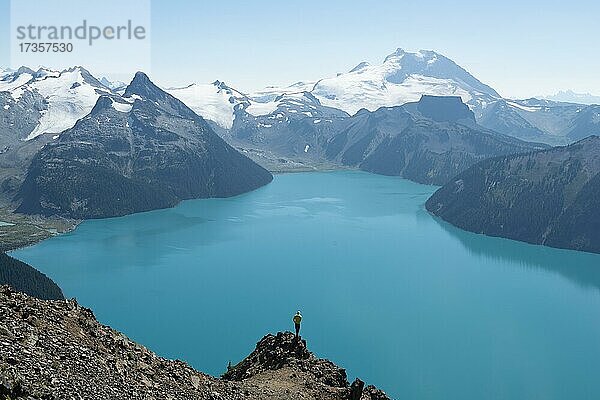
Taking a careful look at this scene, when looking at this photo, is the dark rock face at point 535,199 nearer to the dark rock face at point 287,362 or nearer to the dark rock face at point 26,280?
the dark rock face at point 26,280

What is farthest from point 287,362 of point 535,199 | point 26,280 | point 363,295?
point 535,199

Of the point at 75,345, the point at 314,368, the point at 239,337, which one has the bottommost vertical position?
the point at 239,337

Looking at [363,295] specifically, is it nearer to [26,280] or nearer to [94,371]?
[26,280]

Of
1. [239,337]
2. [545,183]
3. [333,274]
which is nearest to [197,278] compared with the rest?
[333,274]

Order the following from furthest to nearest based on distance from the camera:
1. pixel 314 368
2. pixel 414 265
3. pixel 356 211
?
pixel 356 211 → pixel 414 265 → pixel 314 368

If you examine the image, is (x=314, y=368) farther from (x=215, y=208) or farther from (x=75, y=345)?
(x=215, y=208)
